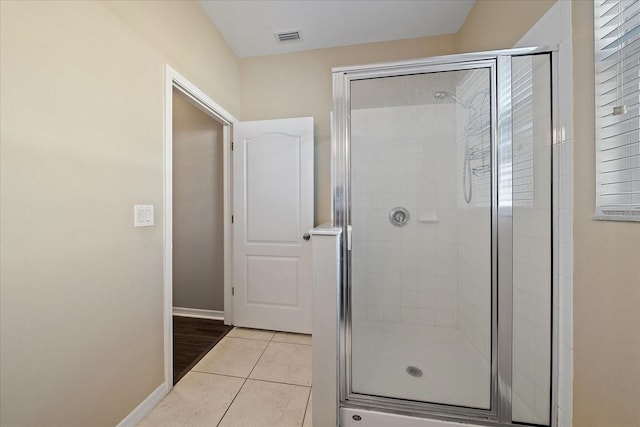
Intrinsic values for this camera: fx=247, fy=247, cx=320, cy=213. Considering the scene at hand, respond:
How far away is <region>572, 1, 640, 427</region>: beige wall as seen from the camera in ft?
2.69

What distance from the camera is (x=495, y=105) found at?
4.07ft

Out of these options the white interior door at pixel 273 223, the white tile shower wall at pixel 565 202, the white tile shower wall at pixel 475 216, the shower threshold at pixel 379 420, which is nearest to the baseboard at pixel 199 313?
the white interior door at pixel 273 223

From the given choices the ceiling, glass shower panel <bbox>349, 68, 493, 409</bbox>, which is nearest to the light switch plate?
glass shower panel <bbox>349, 68, 493, 409</bbox>

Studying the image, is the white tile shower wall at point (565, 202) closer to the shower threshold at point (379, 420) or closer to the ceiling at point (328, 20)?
the shower threshold at point (379, 420)

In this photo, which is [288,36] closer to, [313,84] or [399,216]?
[313,84]

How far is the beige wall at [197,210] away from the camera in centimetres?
268

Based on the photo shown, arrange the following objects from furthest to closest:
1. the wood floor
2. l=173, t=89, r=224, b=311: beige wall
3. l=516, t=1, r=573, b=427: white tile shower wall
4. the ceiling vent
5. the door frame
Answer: l=173, t=89, r=224, b=311: beige wall < the ceiling vent < the wood floor < the door frame < l=516, t=1, r=573, b=427: white tile shower wall

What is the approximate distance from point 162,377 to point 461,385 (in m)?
1.76

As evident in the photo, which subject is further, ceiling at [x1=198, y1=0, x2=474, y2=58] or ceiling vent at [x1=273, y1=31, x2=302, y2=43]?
ceiling vent at [x1=273, y1=31, x2=302, y2=43]

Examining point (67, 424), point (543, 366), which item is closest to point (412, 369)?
point (543, 366)

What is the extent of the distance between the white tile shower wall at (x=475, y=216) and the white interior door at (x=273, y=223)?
127 centimetres

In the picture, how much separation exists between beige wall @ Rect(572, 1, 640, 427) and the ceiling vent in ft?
6.49

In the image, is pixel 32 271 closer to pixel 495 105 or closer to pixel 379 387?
pixel 379 387

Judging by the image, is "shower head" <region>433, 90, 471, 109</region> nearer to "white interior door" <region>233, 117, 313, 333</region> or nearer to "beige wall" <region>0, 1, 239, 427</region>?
"white interior door" <region>233, 117, 313, 333</region>
